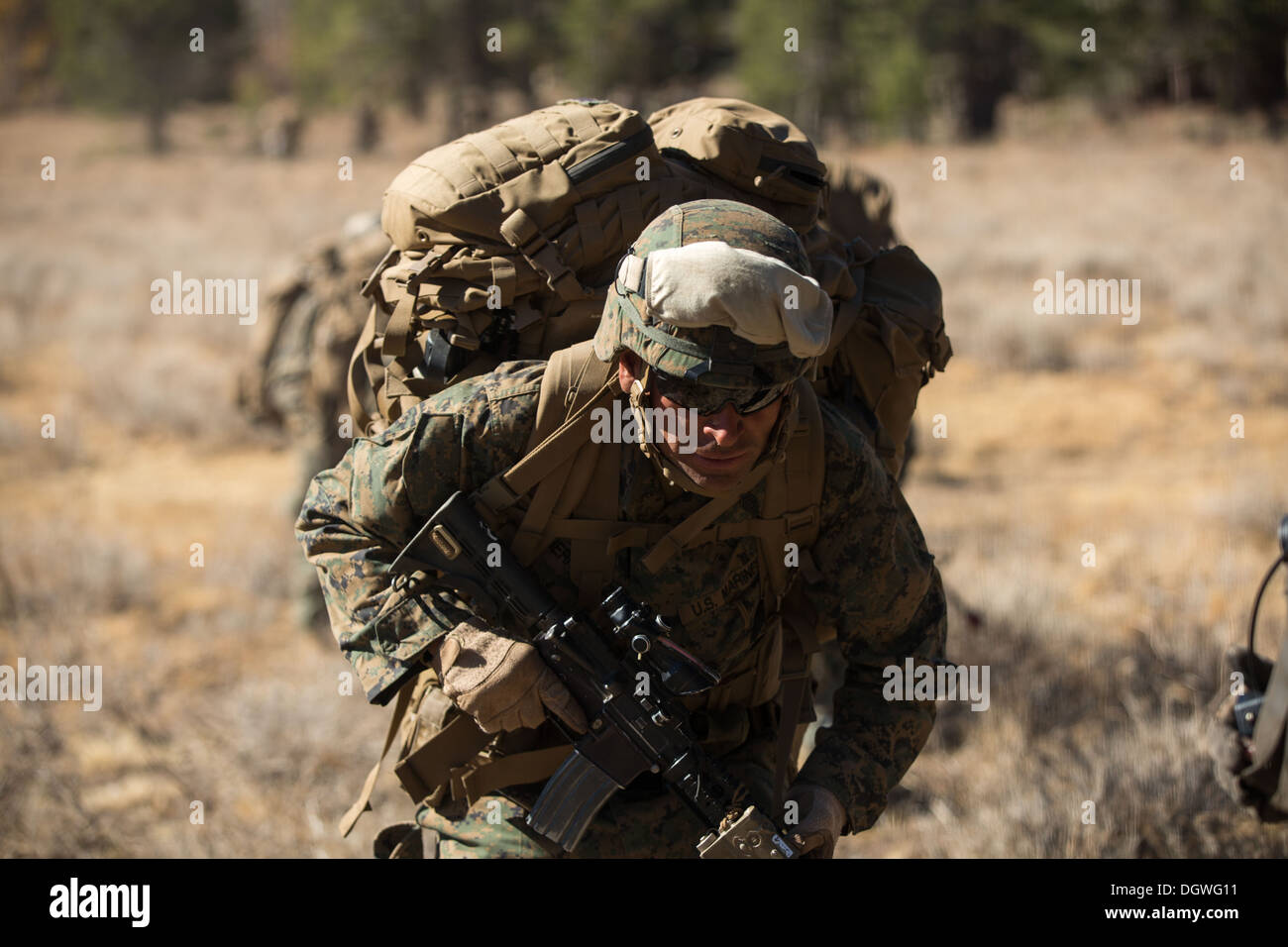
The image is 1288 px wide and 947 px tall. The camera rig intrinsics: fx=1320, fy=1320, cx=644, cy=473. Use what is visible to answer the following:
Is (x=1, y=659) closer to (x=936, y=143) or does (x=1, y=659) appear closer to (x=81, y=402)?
(x=81, y=402)

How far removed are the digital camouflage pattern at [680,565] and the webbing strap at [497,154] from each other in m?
0.44

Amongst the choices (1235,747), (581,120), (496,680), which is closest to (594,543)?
(496,680)

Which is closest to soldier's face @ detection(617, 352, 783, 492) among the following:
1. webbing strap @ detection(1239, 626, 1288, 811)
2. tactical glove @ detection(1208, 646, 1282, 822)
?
webbing strap @ detection(1239, 626, 1288, 811)

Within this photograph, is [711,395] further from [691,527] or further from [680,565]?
[680,565]

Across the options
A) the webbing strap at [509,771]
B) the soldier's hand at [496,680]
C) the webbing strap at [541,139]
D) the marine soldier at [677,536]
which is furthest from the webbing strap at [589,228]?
the webbing strap at [509,771]

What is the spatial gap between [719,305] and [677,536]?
0.53 meters

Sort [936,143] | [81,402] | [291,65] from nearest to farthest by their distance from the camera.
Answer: [81,402] < [936,143] < [291,65]

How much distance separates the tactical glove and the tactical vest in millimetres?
1224

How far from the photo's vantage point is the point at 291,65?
4900 cm

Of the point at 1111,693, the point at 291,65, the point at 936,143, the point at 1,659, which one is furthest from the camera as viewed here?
the point at 291,65

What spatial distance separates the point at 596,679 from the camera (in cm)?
256

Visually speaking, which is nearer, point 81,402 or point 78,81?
point 81,402

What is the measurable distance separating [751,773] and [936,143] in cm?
2994
